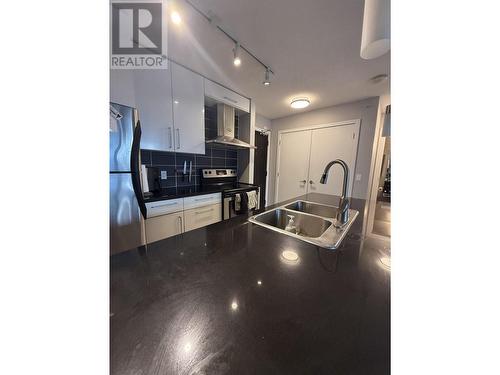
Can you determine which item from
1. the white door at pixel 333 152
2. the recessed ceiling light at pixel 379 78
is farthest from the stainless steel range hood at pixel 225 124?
the recessed ceiling light at pixel 379 78

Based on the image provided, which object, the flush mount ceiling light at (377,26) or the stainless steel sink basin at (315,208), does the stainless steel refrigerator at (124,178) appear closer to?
the stainless steel sink basin at (315,208)

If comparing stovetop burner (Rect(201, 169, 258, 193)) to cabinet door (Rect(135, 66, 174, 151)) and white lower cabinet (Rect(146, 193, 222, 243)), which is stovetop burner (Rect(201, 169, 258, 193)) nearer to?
white lower cabinet (Rect(146, 193, 222, 243))

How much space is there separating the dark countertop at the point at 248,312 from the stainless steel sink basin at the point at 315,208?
77cm

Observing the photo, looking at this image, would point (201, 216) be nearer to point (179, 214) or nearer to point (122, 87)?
point (179, 214)

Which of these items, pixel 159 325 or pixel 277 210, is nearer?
pixel 159 325

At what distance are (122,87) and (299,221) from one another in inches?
68.3

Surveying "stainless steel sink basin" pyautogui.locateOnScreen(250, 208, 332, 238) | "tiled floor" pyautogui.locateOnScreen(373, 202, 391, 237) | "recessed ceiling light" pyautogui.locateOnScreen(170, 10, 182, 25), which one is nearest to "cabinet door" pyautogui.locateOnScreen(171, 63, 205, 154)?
"recessed ceiling light" pyautogui.locateOnScreen(170, 10, 182, 25)
